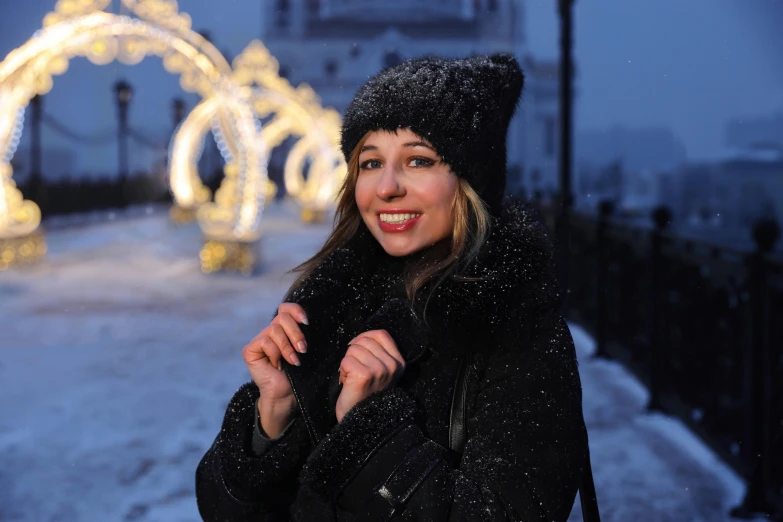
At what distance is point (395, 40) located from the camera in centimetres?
5219

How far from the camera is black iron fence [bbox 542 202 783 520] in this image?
3.37 meters

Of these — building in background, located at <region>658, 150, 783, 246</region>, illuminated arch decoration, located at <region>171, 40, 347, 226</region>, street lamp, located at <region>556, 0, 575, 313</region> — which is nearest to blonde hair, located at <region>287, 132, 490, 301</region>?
street lamp, located at <region>556, 0, 575, 313</region>

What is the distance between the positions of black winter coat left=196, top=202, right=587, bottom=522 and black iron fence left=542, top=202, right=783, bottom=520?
2335mm

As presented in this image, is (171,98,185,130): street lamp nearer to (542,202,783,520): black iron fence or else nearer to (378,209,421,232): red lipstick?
(542,202,783,520): black iron fence

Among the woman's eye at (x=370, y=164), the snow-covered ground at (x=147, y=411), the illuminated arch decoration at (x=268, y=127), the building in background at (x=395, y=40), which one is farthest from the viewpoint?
the building in background at (x=395, y=40)

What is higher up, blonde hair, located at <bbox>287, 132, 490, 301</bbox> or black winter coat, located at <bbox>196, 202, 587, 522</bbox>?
blonde hair, located at <bbox>287, 132, 490, 301</bbox>

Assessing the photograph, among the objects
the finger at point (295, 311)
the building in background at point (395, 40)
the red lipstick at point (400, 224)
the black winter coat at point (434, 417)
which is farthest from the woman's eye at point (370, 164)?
the building in background at point (395, 40)

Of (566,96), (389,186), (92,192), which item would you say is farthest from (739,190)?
(389,186)

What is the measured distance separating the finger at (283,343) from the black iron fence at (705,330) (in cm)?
263

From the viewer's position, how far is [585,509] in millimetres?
1669

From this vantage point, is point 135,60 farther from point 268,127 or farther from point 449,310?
point 268,127

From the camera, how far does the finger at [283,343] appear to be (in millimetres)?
1516

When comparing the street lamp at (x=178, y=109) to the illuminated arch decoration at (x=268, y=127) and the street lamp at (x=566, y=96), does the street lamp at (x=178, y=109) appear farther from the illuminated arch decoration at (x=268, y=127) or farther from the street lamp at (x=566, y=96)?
the street lamp at (x=566, y=96)

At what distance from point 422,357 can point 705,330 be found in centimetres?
340
